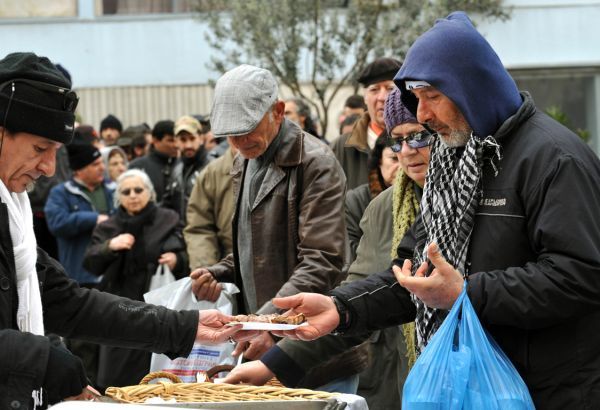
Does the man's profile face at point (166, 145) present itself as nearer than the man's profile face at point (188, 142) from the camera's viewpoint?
No

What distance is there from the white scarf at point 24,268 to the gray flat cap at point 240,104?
1.60 m

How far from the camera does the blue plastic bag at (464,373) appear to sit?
12.2 feet

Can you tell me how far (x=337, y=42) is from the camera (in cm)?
1922

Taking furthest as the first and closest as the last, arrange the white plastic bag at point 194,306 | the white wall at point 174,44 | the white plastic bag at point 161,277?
the white wall at point 174,44, the white plastic bag at point 161,277, the white plastic bag at point 194,306

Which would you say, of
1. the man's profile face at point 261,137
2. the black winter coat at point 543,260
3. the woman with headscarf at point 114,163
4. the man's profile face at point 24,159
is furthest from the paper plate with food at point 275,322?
the woman with headscarf at point 114,163

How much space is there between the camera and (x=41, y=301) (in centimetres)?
454

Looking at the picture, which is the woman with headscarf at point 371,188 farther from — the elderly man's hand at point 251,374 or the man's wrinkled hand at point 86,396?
the man's wrinkled hand at point 86,396

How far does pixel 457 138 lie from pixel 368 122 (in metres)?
3.73

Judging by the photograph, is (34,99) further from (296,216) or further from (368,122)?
(368,122)

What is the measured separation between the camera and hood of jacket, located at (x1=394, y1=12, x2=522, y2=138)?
394 centimetres

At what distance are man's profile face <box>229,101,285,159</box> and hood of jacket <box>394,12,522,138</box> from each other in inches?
73.9

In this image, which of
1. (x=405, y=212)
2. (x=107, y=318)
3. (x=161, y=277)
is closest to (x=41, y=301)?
(x=107, y=318)

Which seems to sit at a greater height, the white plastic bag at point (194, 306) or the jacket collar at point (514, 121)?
the jacket collar at point (514, 121)

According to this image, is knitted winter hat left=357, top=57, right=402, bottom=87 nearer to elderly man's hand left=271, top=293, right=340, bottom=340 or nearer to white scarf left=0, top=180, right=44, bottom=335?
elderly man's hand left=271, top=293, right=340, bottom=340
